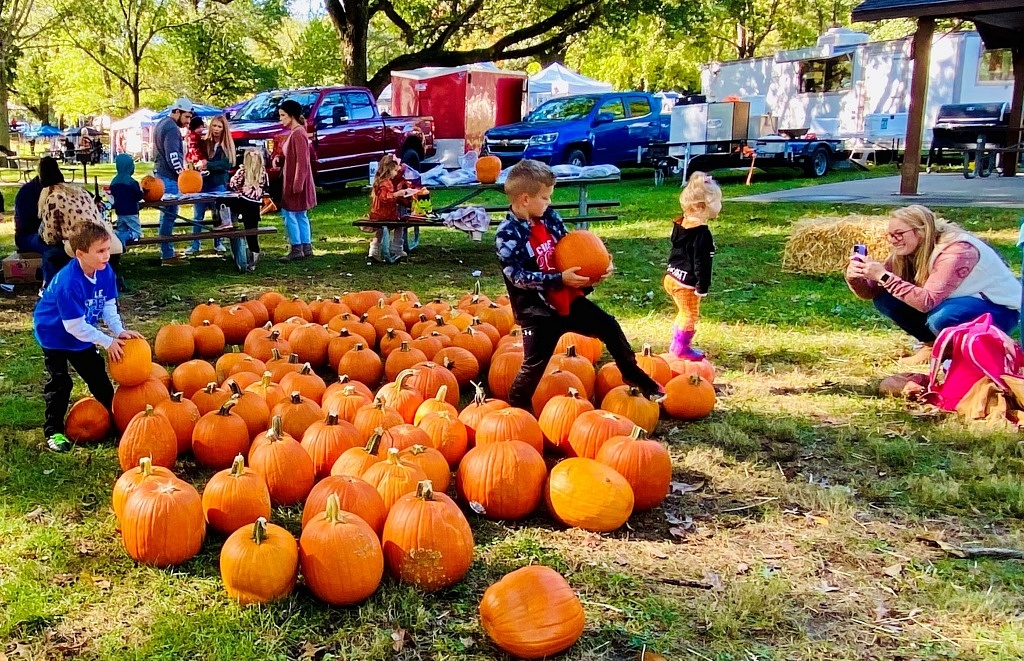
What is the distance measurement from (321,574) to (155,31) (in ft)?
158

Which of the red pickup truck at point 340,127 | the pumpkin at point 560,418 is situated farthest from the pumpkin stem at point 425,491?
the red pickup truck at point 340,127

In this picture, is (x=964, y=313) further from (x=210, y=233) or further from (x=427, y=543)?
(x=210, y=233)

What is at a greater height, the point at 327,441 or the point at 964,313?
the point at 964,313

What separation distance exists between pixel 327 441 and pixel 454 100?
22.9 m

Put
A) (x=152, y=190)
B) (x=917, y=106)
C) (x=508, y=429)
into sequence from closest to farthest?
(x=508, y=429), (x=152, y=190), (x=917, y=106)

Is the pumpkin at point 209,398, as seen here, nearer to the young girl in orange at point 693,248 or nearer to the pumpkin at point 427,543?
the pumpkin at point 427,543

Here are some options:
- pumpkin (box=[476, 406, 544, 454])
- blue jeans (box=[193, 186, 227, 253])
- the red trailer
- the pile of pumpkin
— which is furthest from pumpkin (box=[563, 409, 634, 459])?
the red trailer

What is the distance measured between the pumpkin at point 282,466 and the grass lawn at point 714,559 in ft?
0.29

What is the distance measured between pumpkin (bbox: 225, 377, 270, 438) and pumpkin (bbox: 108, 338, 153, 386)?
19.8 inches

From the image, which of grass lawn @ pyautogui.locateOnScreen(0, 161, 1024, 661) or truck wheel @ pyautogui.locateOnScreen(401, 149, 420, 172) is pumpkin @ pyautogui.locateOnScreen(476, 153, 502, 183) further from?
truck wheel @ pyautogui.locateOnScreen(401, 149, 420, 172)

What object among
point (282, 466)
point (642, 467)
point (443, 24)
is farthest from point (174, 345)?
point (443, 24)

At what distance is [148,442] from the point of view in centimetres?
394

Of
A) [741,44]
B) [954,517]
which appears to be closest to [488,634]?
[954,517]

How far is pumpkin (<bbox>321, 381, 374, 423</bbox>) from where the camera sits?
436 centimetres
